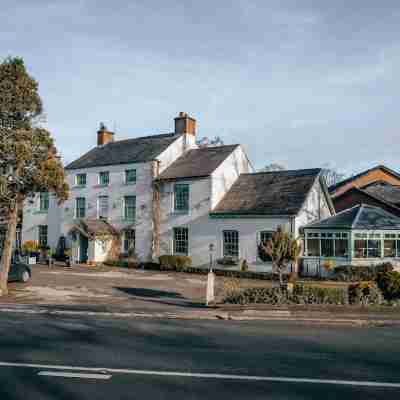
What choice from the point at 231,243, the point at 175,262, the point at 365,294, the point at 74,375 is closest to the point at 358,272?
the point at 231,243

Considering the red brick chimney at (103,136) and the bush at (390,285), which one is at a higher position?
the red brick chimney at (103,136)

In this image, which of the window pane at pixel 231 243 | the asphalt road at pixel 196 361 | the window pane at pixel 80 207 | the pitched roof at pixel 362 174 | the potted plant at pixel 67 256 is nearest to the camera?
the asphalt road at pixel 196 361

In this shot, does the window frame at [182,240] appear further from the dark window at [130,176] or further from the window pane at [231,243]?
the dark window at [130,176]

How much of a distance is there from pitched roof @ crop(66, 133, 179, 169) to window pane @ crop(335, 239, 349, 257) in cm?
1587

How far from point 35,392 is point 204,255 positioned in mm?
25215

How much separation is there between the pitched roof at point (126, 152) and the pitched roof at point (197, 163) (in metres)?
1.78

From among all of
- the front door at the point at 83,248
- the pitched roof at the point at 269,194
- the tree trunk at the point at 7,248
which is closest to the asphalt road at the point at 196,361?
the tree trunk at the point at 7,248

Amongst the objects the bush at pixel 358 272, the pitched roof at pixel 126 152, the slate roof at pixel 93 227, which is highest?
the pitched roof at pixel 126 152

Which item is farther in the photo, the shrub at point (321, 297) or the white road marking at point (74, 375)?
the shrub at point (321, 297)

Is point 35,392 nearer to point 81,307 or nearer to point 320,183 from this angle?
point 81,307

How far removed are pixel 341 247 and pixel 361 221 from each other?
7.08ft

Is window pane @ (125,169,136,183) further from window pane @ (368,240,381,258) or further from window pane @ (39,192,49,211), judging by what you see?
window pane @ (368,240,381,258)


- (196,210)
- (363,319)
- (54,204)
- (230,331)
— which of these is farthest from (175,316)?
(54,204)

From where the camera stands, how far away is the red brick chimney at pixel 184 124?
38.0 m
